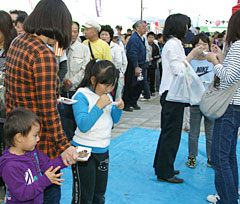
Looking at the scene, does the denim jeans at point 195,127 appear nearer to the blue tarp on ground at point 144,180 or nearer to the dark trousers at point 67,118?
the blue tarp on ground at point 144,180

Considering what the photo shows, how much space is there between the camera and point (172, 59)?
10.7ft

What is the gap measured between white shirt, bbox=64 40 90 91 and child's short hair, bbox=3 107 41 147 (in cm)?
275

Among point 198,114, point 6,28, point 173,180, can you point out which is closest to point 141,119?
point 198,114

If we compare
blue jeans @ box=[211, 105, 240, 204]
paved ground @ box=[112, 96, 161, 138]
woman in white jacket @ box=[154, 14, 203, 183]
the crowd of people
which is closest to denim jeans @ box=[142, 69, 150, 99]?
paved ground @ box=[112, 96, 161, 138]

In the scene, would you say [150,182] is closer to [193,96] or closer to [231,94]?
[193,96]

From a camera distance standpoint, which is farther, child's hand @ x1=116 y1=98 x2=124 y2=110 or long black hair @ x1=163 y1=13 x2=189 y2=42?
long black hair @ x1=163 y1=13 x2=189 y2=42

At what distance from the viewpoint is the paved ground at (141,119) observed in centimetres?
598

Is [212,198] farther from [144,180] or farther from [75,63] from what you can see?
[75,63]

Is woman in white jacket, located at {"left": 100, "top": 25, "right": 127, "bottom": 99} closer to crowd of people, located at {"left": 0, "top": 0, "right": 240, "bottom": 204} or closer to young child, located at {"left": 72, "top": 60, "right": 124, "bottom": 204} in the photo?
crowd of people, located at {"left": 0, "top": 0, "right": 240, "bottom": 204}

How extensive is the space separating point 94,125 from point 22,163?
682 mm

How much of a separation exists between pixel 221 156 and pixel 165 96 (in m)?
1.00

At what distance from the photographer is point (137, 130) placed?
19.0 ft

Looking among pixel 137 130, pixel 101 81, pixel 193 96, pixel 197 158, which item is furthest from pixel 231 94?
pixel 137 130

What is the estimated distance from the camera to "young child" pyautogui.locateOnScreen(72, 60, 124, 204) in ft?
7.15
